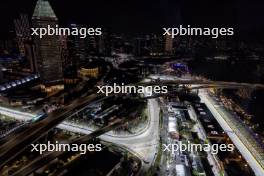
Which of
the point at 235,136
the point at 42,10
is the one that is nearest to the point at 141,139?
the point at 235,136

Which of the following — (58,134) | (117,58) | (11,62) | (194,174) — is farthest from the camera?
(117,58)

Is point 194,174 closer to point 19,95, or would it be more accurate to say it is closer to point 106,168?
point 106,168

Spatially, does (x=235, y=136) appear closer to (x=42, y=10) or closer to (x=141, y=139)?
(x=141, y=139)

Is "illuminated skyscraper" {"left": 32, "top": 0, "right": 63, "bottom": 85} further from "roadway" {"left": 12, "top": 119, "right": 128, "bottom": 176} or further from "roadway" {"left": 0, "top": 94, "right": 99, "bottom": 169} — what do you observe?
"roadway" {"left": 12, "top": 119, "right": 128, "bottom": 176}

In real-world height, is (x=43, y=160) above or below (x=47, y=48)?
below

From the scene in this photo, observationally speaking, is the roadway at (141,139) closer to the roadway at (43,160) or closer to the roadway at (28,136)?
the roadway at (43,160)

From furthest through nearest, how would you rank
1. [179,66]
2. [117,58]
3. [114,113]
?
1. [117,58]
2. [179,66]
3. [114,113]

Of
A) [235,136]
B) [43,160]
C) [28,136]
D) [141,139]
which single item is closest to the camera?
[28,136]

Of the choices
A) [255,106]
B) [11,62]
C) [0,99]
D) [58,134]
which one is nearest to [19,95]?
[0,99]
